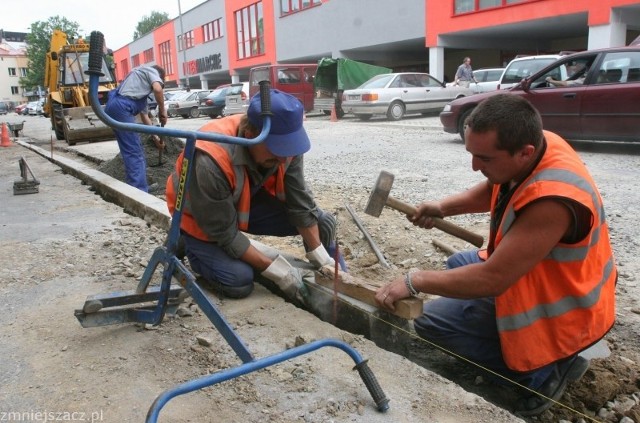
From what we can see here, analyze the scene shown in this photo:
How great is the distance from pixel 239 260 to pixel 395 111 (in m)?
13.2

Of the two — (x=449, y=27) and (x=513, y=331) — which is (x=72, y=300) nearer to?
(x=513, y=331)

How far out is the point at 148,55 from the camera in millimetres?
53156

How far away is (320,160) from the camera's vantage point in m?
9.05

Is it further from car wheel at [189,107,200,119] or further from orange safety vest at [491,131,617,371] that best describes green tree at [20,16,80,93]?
A: orange safety vest at [491,131,617,371]

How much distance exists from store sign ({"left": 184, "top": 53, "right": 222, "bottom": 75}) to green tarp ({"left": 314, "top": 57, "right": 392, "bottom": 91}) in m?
21.3

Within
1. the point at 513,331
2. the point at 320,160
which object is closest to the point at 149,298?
the point at 513,331

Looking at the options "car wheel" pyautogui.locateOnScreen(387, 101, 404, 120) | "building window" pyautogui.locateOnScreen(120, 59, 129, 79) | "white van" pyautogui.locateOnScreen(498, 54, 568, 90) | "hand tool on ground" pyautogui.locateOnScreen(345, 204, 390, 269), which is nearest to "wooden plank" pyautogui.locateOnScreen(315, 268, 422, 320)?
"hand tool on ground" pyautogui.locateOnScreen(345, 204, 390, 269)

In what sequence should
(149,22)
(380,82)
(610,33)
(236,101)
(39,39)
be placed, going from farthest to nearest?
1. (149,22)
2. (39,39)
3. (236,101)
4. (380,82)
5. (610,33)

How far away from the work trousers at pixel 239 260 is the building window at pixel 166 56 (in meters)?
47.3

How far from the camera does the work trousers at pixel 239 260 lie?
304cm

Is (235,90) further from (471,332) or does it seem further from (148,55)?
(148,55)

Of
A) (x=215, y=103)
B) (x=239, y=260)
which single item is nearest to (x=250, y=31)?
(x=215, y=103)

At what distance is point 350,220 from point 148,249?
1842 mm

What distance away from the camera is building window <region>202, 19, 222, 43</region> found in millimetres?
38028
